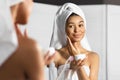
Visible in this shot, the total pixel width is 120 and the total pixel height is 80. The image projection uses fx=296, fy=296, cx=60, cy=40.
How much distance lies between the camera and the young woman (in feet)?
3.39

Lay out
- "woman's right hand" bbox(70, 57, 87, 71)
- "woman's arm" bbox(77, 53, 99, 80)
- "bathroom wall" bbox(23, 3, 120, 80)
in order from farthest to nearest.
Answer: "bathroom wall" bbox(23, 3, 120, 80), "woman's arm" bbox(77, 53, 99, 80), "woman's right hand" bbox(70, 57, 87, 71)

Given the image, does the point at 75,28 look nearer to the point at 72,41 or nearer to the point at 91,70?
the point at 72,41

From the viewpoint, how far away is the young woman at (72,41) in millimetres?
1034

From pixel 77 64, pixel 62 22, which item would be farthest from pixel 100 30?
pixel 77 64

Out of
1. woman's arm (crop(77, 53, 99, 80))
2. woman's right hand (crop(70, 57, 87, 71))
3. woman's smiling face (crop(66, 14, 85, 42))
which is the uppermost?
woman's smiling face (crop(66, 14, 85, 42))

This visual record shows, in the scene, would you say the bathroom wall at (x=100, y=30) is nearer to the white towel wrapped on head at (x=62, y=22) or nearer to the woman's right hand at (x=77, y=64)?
the white towel wrapped on head at (x=62, y=22)

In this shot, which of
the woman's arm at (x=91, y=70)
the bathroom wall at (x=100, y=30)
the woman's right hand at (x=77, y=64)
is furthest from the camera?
the bathroom wall at (x=100, y=30)

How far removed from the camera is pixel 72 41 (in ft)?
3.62

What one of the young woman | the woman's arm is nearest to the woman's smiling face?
the young woman

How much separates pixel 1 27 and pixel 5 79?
49 mm

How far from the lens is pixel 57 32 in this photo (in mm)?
1175

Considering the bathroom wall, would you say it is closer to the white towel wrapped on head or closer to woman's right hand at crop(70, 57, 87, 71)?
the white towel wrapped on head

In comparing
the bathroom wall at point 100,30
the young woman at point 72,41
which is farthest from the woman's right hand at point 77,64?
the bathroom wall at point 100,30
